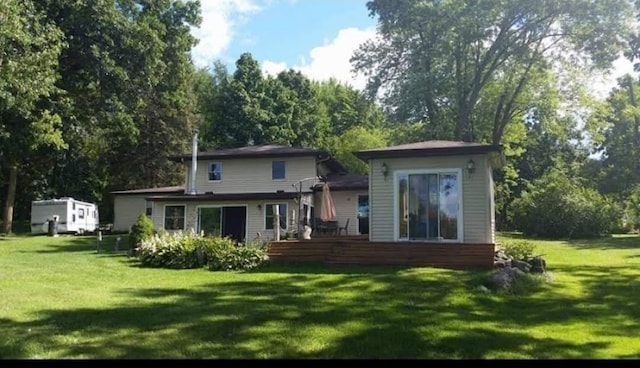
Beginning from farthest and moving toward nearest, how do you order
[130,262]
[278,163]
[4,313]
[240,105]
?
[240,105]
[278,163]
[130,262]
[4,313]

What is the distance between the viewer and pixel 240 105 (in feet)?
145

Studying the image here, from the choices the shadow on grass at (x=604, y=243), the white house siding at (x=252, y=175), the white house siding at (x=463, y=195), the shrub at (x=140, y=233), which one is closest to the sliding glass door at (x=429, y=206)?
the white house siding at (x=463, y=195)

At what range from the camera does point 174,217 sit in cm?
2628

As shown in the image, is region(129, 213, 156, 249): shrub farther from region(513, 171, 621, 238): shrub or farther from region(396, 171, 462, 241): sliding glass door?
region(513, 171, 621, 238): shrub

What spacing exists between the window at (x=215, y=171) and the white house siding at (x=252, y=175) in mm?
153

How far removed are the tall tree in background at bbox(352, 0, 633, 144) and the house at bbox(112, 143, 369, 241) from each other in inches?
292

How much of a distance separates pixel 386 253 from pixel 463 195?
9.20 feet

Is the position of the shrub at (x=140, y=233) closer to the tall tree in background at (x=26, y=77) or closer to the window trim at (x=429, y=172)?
the tall tree in background at (x=26, y=77)

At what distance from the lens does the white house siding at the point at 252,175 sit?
2681cm

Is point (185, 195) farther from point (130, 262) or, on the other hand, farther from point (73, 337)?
point (73, 337)

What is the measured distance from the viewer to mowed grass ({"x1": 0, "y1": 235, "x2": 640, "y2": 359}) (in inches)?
255

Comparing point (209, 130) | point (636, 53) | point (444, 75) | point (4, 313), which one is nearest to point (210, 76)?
point (209, 130)

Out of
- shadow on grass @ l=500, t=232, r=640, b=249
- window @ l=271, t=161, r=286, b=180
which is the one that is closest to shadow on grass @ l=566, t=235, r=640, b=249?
shadow on grass @ l=500, t=232, r=640, b=249

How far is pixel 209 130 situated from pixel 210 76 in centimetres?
842
